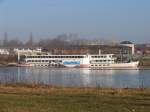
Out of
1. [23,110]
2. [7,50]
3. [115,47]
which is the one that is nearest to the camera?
[23,110]

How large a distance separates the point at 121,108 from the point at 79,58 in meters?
104

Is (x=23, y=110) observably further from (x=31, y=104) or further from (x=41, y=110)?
(x=31, y=104)

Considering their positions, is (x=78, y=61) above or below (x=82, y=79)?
above

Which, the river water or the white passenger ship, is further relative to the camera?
the white passenger ship

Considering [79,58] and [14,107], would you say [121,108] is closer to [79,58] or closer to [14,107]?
[14,107]

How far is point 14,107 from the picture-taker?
1112cm

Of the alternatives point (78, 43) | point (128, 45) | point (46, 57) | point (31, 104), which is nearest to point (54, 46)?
point (78, 43)

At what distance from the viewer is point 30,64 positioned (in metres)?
117

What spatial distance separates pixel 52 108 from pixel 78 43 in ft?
563

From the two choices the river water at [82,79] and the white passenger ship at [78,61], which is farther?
the white passenger ship at [78,61]

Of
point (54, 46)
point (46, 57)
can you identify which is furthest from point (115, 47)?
point (46, 57)

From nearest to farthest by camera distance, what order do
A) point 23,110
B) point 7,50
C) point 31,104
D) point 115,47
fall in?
point 23,110, point 31,104, point 7,50, point 115,47

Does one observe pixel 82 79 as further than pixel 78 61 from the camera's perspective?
No

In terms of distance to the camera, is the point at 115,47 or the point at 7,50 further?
the point at 115,47
